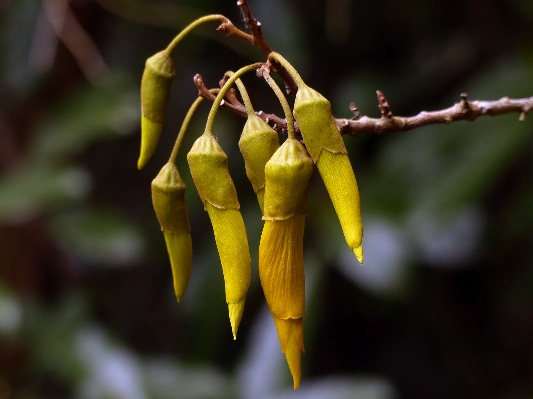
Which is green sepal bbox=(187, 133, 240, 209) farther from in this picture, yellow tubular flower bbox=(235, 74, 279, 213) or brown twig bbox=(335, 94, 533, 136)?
brown twig bbox=(335, 94, 533, 136)

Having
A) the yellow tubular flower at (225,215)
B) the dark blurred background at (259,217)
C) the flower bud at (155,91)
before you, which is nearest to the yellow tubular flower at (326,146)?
the yellow tubular flower at (225,215)

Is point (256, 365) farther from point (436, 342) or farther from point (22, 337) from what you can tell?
point (436, 342)

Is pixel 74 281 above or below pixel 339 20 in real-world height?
below

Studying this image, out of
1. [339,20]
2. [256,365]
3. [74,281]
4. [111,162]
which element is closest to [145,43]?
[111,162]

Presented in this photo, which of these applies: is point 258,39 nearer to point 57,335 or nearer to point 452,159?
point 452,159

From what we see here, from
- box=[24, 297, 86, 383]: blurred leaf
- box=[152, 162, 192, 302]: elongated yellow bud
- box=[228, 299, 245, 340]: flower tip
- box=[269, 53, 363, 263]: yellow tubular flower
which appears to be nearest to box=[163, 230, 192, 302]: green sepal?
box=[152, 162, 192, 302]: elongated yellow bud

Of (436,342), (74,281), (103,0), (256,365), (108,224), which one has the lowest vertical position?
(436,342)

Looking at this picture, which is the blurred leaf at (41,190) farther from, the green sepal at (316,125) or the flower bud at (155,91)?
the green sepal at (316,125)

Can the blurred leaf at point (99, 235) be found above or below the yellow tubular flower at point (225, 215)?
below
